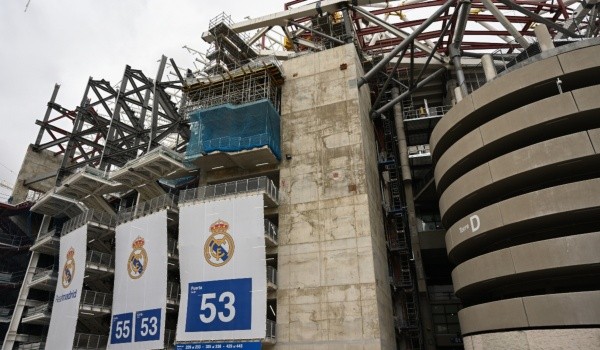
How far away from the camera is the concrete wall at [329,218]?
2488cm

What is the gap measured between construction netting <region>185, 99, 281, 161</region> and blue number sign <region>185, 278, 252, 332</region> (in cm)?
1042

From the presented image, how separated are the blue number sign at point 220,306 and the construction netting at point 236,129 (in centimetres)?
1042

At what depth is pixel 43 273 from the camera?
40.6 metres

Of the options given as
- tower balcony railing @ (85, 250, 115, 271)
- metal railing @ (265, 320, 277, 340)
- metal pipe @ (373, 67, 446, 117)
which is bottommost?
metal railing @ (265, 320, 277, 340)

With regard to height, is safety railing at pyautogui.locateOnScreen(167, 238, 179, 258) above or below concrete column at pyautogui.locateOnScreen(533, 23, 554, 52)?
below

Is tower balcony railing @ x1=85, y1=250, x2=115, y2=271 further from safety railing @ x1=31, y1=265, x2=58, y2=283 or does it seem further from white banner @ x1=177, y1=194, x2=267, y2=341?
white banner @ x1=177, y1=194, x2=267, y2=341

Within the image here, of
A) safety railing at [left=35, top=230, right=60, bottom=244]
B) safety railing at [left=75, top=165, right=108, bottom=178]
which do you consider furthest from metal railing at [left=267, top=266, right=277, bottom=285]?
safety railing at [left=35, top=230, right=60, bottom=244]

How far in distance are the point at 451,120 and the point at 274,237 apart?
15.6m

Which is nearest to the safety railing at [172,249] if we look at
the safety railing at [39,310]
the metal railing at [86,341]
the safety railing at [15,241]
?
the metal railing at [86,341]

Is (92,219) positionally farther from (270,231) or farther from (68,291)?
(270,231)

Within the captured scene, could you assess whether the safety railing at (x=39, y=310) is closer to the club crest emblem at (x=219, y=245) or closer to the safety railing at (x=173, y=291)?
the safety railing at (x=173, y=291)

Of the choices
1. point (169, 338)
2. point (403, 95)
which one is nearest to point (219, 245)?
point (169, 338)

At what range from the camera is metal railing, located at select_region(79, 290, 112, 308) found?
32.9m

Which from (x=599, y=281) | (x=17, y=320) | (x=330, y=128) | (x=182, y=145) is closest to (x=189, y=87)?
(x=182, y=145)
